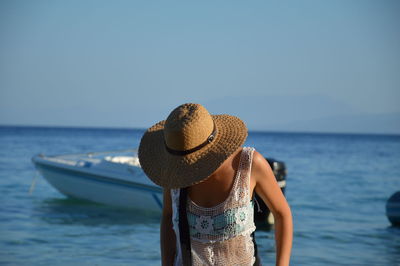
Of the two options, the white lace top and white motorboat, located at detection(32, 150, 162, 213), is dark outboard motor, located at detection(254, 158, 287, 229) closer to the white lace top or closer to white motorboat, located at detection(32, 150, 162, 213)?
white motorboat, located at detection(32, 150, 162, 213)

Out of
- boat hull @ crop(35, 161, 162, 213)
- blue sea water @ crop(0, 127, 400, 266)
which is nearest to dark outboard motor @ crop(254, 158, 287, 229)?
blue sea water @ crop(0, 127, 400, 266)

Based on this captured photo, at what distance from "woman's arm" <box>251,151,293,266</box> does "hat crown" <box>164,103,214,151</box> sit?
0.70ft

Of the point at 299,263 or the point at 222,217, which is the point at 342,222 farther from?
the point at 222,217

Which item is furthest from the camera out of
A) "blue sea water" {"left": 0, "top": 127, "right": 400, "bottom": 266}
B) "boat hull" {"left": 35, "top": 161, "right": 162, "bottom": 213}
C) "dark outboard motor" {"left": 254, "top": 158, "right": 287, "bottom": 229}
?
"boat hull" {"left": 35, "top": 161, "right": 162, "bottom": 213}

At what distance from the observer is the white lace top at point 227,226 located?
2139mm

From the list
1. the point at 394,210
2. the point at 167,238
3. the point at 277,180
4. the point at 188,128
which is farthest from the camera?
the point at 394,210

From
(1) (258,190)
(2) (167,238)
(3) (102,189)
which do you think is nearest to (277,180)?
(3) (102,189)

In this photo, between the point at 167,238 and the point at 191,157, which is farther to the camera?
the point at 167,238

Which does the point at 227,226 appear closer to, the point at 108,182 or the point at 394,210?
the point at 394,210

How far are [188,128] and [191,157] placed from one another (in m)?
0.11

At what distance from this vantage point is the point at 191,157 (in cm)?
212

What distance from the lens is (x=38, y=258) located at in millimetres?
7977

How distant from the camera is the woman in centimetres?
212

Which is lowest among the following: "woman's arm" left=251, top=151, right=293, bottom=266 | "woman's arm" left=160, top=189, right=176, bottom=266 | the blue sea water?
the blue sea water
